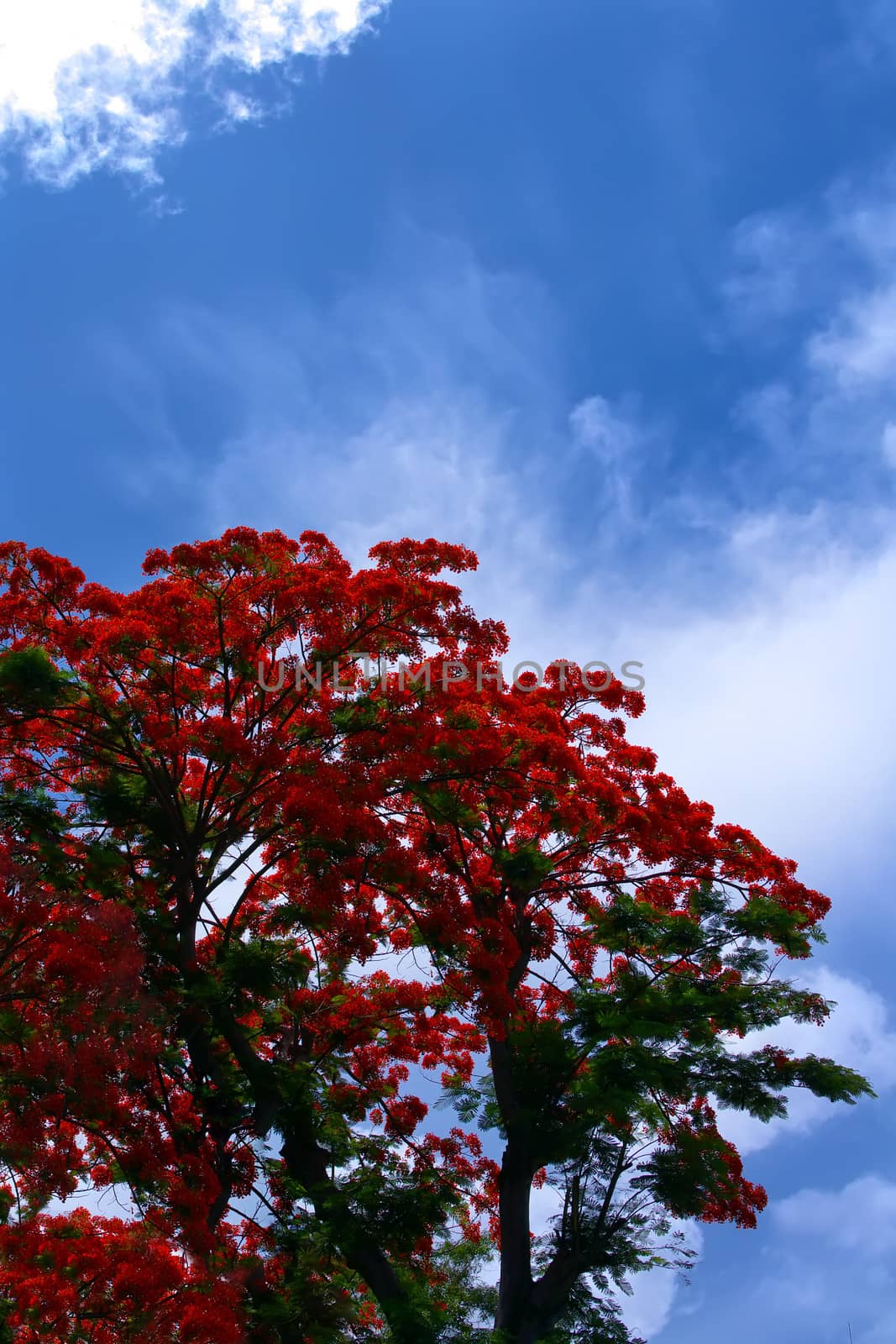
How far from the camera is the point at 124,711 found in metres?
10.2

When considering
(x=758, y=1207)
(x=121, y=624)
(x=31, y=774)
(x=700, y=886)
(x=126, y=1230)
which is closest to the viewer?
(x=126, y=1230)

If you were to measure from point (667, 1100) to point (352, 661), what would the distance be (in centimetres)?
552

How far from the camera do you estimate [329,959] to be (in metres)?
10.5

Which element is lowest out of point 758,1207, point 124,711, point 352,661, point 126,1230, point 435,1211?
point 126,1230

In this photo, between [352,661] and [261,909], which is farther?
[261,909]

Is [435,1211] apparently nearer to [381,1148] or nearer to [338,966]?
[381,1148]

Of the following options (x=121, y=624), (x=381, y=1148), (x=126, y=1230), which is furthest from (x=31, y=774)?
(x=381, y=1148)

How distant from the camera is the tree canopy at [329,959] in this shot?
8.49 meters

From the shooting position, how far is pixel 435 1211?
33.0 ft

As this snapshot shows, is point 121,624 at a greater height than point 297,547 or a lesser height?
lesser

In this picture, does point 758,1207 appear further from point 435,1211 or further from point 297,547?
point 297,547

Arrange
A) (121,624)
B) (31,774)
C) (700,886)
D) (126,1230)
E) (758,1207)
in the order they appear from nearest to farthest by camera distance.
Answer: (126,1230) < (121,624) < (31,774) < (758,1207) < (700,886)

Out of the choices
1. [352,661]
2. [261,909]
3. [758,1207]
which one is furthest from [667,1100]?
[352,661]

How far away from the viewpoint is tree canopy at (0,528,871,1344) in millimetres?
8492
